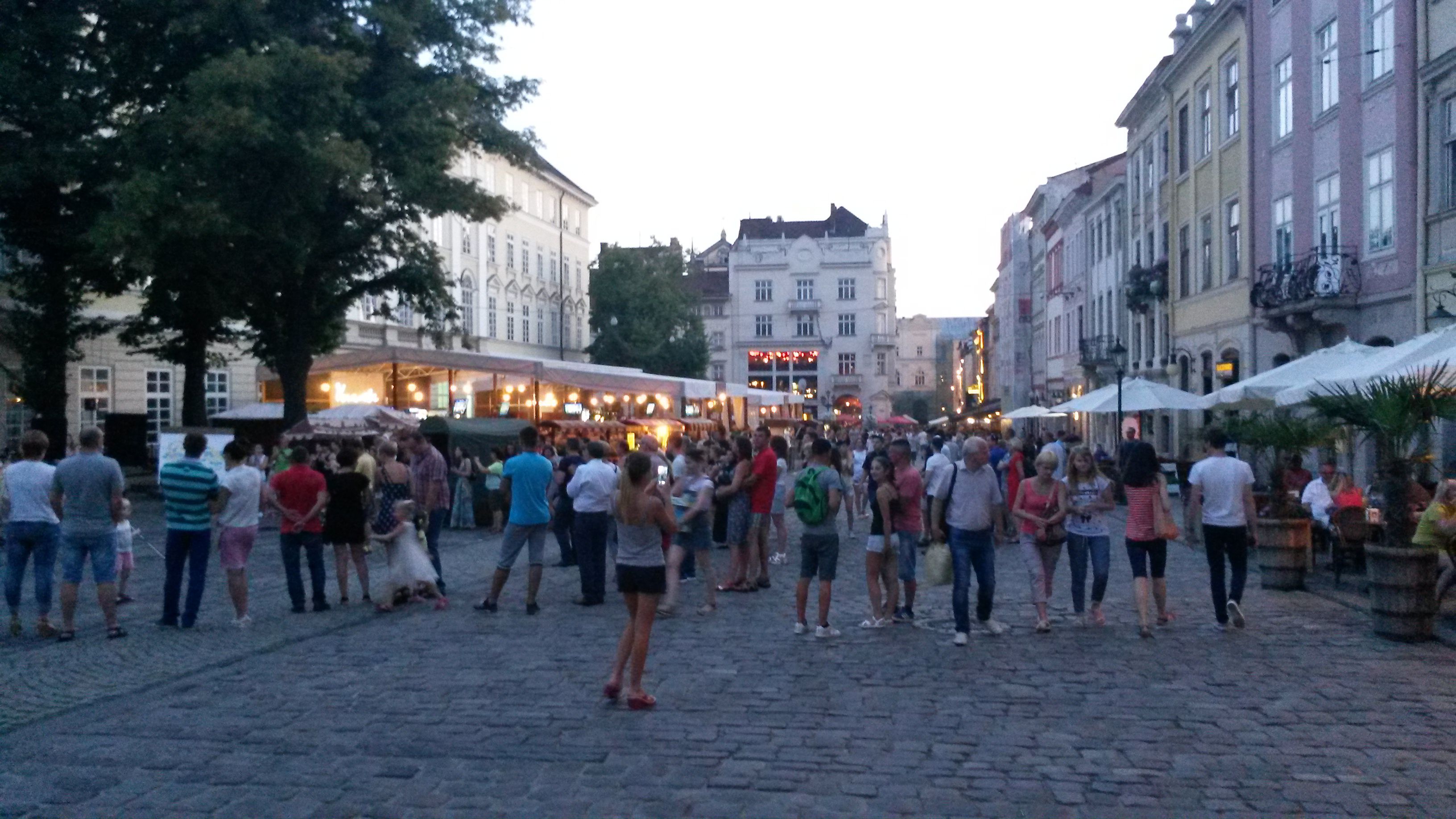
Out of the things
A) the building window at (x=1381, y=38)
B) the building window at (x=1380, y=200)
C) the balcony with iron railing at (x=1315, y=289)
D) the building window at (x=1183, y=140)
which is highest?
the building window at (x=1183, y=140)

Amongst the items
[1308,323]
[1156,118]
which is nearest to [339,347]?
[1156,118]

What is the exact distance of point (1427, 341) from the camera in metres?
14.3

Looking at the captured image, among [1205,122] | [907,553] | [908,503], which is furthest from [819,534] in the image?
[1205,122]

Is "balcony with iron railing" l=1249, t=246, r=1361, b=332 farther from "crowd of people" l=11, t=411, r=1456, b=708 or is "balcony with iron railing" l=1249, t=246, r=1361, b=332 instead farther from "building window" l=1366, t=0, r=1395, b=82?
"crowd of people" l=11, t=411, r=1456, b=708

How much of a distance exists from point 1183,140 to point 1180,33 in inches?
140

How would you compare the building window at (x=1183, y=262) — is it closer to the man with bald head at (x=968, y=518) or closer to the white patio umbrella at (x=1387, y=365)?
the white patio umbrella at (x=1387, y=365)

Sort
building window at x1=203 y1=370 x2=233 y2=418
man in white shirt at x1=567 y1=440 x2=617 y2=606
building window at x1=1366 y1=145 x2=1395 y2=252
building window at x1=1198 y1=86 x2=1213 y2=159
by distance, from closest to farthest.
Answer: man in white shirt at x1=567 y1=440 x2=617 y2=606
building window at x1=1366 y1=145 x2=1395 y2=252
building window at x1=1198 y1=86 x2=1213 y2=159
building window at x1=203 y1=370 x2=233 y2=418

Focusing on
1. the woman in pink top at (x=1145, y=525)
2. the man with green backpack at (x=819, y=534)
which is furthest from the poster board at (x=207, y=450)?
the woman in pink top at (x=1145, y=525)

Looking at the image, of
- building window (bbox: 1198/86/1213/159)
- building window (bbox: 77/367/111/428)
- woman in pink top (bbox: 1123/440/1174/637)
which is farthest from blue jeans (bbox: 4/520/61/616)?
building window (bbox: 1198/86/1213/159)

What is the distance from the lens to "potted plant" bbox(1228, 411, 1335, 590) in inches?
550

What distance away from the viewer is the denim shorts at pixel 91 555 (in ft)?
36.2

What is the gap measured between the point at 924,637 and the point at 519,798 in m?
5.47

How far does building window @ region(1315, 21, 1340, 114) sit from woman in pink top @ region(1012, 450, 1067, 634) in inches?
694

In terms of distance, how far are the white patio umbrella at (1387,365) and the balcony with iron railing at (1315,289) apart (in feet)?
27.8
